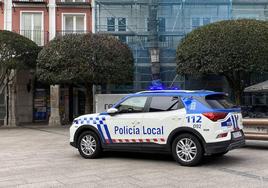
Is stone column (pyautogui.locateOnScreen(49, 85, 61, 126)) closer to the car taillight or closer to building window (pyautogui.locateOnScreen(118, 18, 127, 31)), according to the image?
building window (pyautogui.locateOnScreen(118, 18, 127, 31))

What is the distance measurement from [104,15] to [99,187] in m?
21.6

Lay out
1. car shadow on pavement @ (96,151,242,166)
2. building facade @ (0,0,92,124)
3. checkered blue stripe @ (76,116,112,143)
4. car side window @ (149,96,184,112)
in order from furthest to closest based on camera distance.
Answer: building facade @ (0,0,92,124), checkered blue stripe @ (76,116,112,143), car shadow on pavement @ (96,151,242,166), car side window @ (149,96,184,112)

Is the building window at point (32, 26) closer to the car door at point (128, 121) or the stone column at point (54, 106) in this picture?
the stone column at point (54, 106)

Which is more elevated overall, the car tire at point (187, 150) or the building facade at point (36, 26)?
the building facade at point (36, 26)

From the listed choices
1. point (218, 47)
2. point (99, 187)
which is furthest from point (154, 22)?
point (99, 187)

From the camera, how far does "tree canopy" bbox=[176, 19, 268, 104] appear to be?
21641mm

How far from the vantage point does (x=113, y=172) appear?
29.5 ft

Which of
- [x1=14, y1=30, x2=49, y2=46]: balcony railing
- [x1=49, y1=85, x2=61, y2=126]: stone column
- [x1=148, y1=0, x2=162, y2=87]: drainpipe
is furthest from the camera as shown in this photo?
[x1=14, y1=30, x2=49, y2=46]: balcony railing

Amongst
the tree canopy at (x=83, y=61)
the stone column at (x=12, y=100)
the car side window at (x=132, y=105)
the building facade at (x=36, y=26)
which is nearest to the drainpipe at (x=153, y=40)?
the tree canopy at (x=83, y=61)

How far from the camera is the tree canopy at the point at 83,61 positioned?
71.7 ft

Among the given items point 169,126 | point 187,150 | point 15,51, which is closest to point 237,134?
point 187,150

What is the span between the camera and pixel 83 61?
21.9 metres

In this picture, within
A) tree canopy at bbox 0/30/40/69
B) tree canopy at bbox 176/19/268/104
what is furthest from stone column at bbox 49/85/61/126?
tree canopy at bbox 176/19/268/104

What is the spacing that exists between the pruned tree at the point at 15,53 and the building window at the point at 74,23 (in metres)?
4.19
